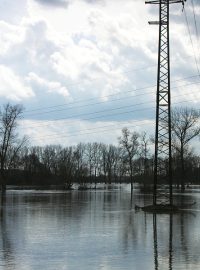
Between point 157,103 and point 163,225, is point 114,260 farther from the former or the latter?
point 157,103

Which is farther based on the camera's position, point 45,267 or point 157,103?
point 157,103

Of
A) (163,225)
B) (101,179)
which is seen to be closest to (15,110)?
(163,225)

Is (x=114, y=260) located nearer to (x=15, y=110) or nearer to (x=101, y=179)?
(x=15, y=110)

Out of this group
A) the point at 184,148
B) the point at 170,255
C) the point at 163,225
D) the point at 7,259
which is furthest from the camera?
the point at 184,148

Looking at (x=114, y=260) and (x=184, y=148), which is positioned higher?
(x=184, y=148)

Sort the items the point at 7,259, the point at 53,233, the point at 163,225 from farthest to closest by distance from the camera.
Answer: the point at 163,225 → the point at 53,233 → the point at 7,259

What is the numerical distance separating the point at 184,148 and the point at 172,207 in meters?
62.6

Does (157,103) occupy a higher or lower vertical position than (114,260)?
higher

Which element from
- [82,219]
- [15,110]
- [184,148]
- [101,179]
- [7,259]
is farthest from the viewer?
[101,179]

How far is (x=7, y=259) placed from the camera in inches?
501

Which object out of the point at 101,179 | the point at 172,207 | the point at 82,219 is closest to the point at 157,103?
the point at 172,207

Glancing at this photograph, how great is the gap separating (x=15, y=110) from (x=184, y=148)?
3184cm

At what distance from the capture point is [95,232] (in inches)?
776

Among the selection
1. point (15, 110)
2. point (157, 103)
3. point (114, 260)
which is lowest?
point (114, 260)
